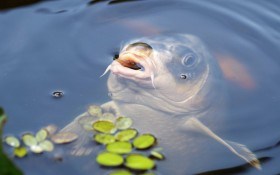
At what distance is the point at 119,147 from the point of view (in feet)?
9.39

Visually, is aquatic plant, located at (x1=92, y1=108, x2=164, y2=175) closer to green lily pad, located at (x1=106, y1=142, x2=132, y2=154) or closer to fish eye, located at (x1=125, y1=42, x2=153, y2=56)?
green lily pad, located at (x1=106, y1=142, x2=132, y2=154)

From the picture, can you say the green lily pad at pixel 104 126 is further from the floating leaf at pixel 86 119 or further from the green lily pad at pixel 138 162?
the green lily pad at pixel 138 162

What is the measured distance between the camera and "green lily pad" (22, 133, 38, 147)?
115 inches

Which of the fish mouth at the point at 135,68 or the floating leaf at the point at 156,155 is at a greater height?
the fish mouth at the point at 135,68

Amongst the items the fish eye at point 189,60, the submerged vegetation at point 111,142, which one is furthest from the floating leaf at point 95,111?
the fish eye at point 189,60

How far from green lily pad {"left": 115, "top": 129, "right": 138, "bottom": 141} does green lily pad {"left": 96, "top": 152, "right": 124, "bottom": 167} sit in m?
0.12

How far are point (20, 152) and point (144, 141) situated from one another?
65 cm

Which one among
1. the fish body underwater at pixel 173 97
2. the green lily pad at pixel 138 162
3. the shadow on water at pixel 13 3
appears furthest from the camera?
the shadow on water at pixel 13 3

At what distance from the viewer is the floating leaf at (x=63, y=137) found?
2975 mm

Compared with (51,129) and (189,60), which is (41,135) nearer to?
(51,129)

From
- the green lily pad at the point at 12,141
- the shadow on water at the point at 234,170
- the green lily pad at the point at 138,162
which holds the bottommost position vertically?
the green lily pad at the point at 138,162

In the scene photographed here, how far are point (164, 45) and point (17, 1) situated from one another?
1433mm

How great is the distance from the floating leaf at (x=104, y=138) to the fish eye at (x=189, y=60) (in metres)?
0.70

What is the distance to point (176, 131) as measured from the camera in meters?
3.20
